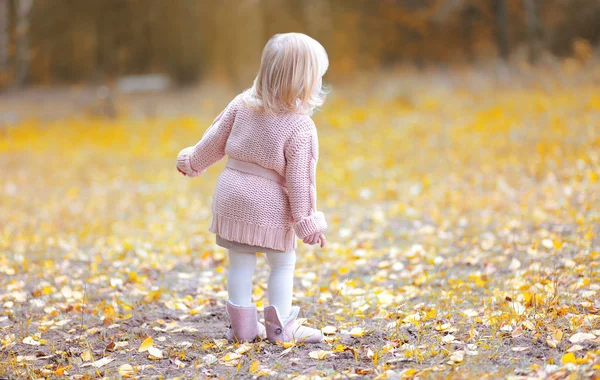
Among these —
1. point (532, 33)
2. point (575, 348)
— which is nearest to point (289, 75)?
point (575, 348)

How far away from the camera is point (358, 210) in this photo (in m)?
6.67

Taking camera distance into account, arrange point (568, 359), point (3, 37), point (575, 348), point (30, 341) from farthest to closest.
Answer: point (3, 37) < point (30, 341) < point (575, 348) < point (568, 359)

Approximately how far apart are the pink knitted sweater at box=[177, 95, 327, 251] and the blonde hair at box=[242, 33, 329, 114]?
0.20 feet

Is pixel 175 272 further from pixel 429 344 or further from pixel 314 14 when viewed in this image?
pixel 314 14

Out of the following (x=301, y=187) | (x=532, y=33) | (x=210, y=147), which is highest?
(x=532, y=33)

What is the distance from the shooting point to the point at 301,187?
292 cm

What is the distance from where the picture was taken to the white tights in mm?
3062

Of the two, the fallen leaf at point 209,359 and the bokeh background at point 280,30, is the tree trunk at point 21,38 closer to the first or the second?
the bokeh background at point 280,30

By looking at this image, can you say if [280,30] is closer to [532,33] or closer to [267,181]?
[532,33]

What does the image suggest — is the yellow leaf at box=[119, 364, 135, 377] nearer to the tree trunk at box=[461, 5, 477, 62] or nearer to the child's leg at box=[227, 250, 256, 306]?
the child's leg at box=[227, 250, 256, 306]

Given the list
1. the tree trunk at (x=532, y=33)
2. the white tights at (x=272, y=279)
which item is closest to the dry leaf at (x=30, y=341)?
the white tights at (x=272, y=279)

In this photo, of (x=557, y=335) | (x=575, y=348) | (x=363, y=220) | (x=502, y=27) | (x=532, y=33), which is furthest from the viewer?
(x=502, y=27)

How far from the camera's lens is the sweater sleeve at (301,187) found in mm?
2906

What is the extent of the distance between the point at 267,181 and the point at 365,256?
212cm
